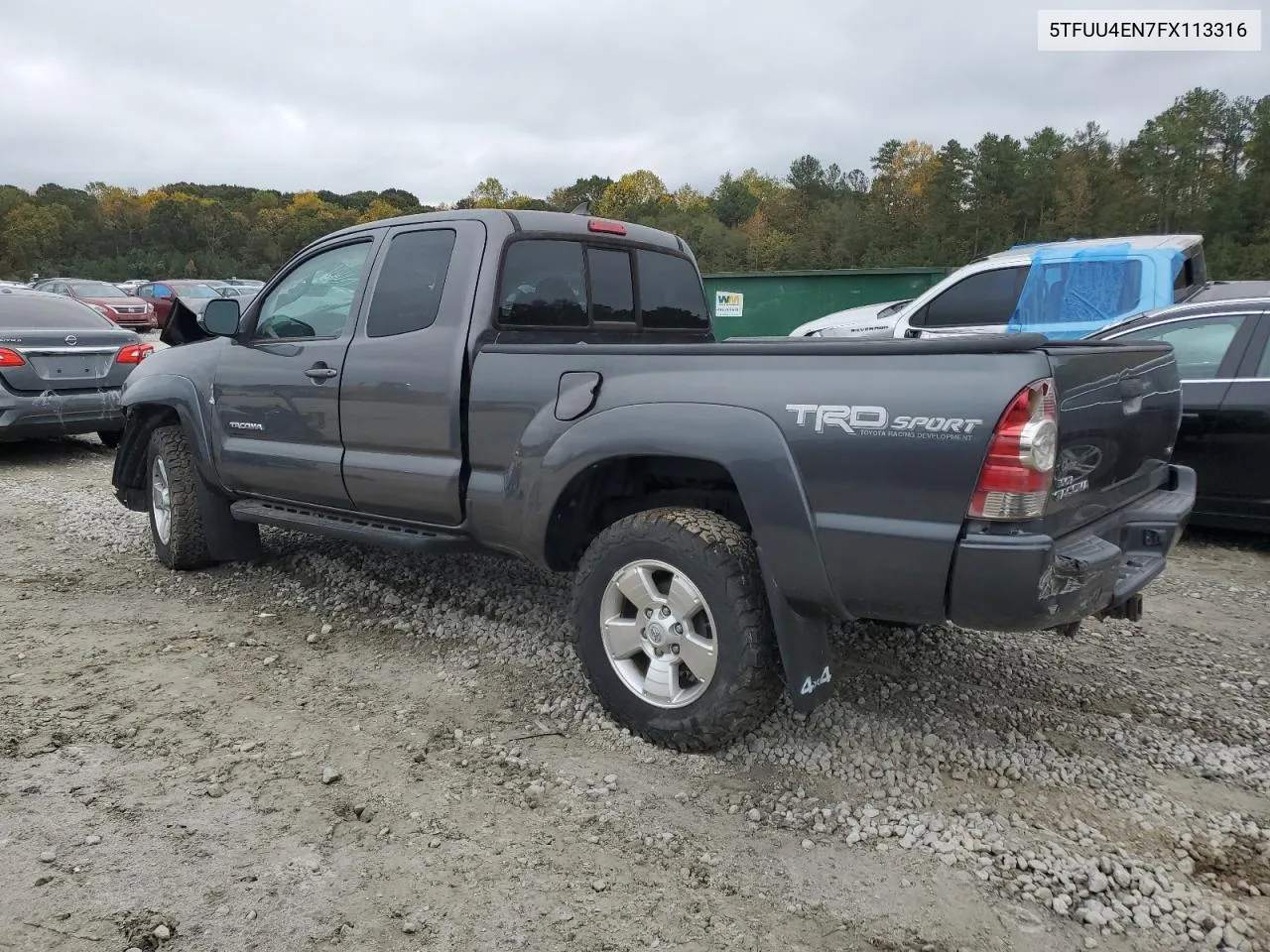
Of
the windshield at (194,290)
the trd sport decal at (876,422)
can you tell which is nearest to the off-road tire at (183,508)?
the trd sport decal at (876,422)

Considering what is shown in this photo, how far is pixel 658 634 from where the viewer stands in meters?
3.04

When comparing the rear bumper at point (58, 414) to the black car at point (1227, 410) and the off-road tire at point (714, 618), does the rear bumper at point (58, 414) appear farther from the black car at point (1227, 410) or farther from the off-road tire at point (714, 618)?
the black car at point (1227, 410)

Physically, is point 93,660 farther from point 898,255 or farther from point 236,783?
point 898,255

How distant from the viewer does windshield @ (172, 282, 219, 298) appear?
82.8ft

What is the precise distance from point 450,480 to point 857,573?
5.70ft

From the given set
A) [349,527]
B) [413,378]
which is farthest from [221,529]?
[413,378]

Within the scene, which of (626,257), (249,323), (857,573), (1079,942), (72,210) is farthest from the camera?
(72,210)

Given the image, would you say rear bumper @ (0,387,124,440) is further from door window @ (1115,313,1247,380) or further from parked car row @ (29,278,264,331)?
parked car row @ (29,278,264,331)

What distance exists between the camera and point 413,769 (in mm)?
2975

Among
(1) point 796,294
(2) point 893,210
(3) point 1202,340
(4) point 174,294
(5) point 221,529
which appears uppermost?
(2) point 893,210

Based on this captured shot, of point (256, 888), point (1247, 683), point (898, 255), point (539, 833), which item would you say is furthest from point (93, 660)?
point (898, 255)

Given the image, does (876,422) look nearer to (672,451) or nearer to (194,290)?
(672,451)

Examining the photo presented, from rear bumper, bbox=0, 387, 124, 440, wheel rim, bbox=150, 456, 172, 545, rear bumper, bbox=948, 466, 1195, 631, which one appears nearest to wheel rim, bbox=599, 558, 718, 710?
rear bumper, bbox=948, 466, 1195, 631

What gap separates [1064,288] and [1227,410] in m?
2.95
